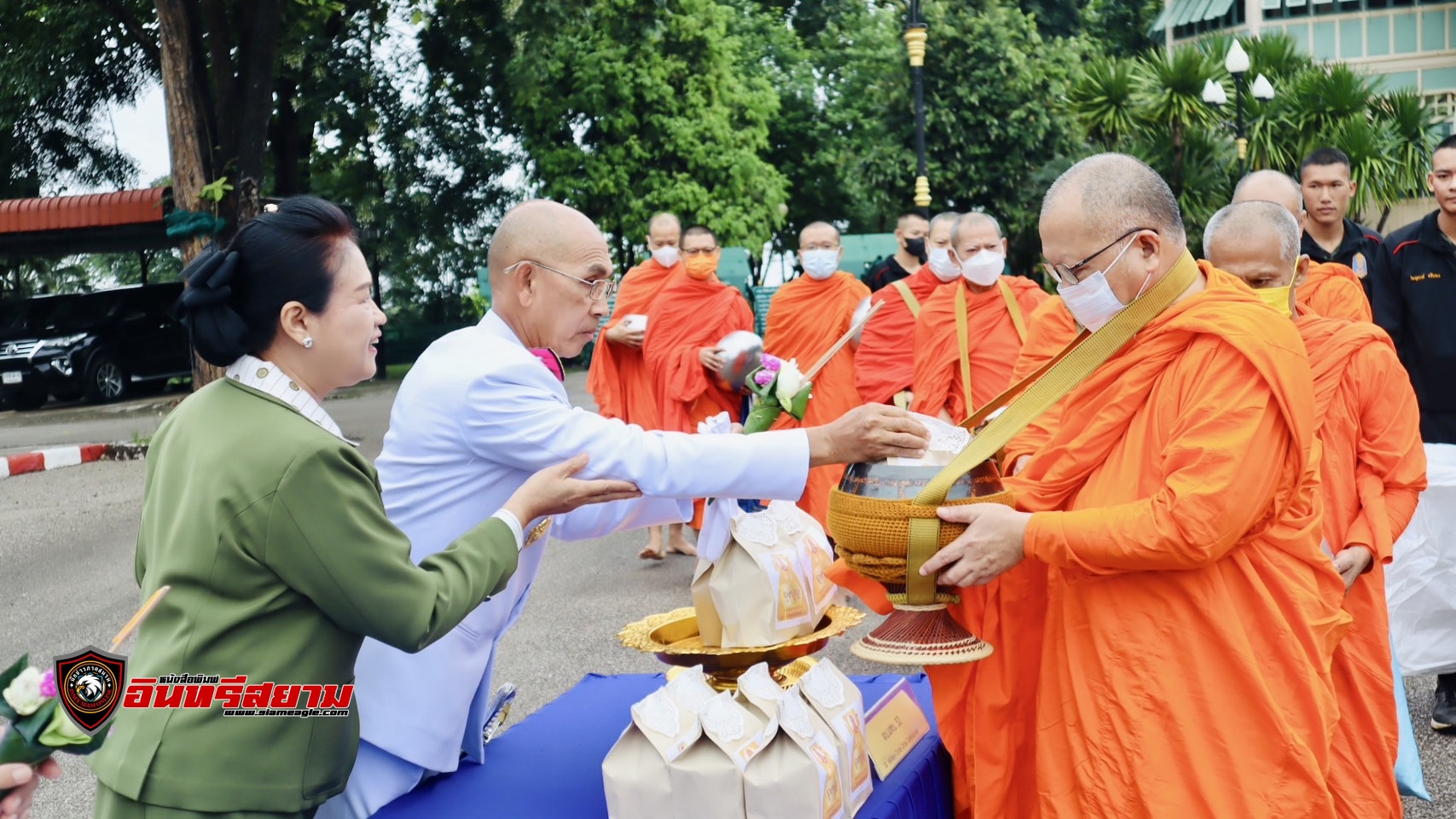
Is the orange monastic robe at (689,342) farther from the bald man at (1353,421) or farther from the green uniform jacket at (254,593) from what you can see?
the green uniform jacket at (254,593)

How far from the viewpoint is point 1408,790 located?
3711mm

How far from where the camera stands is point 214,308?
218cm

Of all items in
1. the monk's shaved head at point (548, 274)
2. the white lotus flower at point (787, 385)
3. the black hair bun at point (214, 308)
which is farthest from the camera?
the white lotus flower at point (787, 385)

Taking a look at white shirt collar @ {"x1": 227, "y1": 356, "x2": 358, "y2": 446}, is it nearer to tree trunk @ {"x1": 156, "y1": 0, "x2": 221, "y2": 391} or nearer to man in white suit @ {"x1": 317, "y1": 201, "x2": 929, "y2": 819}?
man in white suit @ {"x1": 317, "y1": 201, "x2": 929, "y2": 819}

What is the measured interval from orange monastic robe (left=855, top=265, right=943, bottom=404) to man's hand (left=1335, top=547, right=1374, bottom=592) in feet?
12.3

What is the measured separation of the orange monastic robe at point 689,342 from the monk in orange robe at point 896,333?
93cm

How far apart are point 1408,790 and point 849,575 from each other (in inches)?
74.0

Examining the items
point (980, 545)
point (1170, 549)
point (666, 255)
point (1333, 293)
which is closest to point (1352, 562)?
point (1333, 293)

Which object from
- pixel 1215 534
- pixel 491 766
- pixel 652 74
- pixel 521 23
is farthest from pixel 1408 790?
pixel 652 74

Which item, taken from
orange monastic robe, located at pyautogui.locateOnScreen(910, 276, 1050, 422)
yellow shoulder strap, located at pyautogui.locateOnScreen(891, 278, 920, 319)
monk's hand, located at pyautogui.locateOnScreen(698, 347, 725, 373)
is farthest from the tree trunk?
orange monastic robe, located at pyautogui.locateOnScreen(910, 276, 1050, 422)

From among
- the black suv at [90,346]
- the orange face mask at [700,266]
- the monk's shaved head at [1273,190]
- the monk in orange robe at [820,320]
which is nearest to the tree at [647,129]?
the black suv at [90,346]

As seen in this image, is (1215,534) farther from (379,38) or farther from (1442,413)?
(379,38)

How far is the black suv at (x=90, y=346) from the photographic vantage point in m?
19.1

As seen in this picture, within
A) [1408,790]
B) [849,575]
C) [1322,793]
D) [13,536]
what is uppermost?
[849,575]
